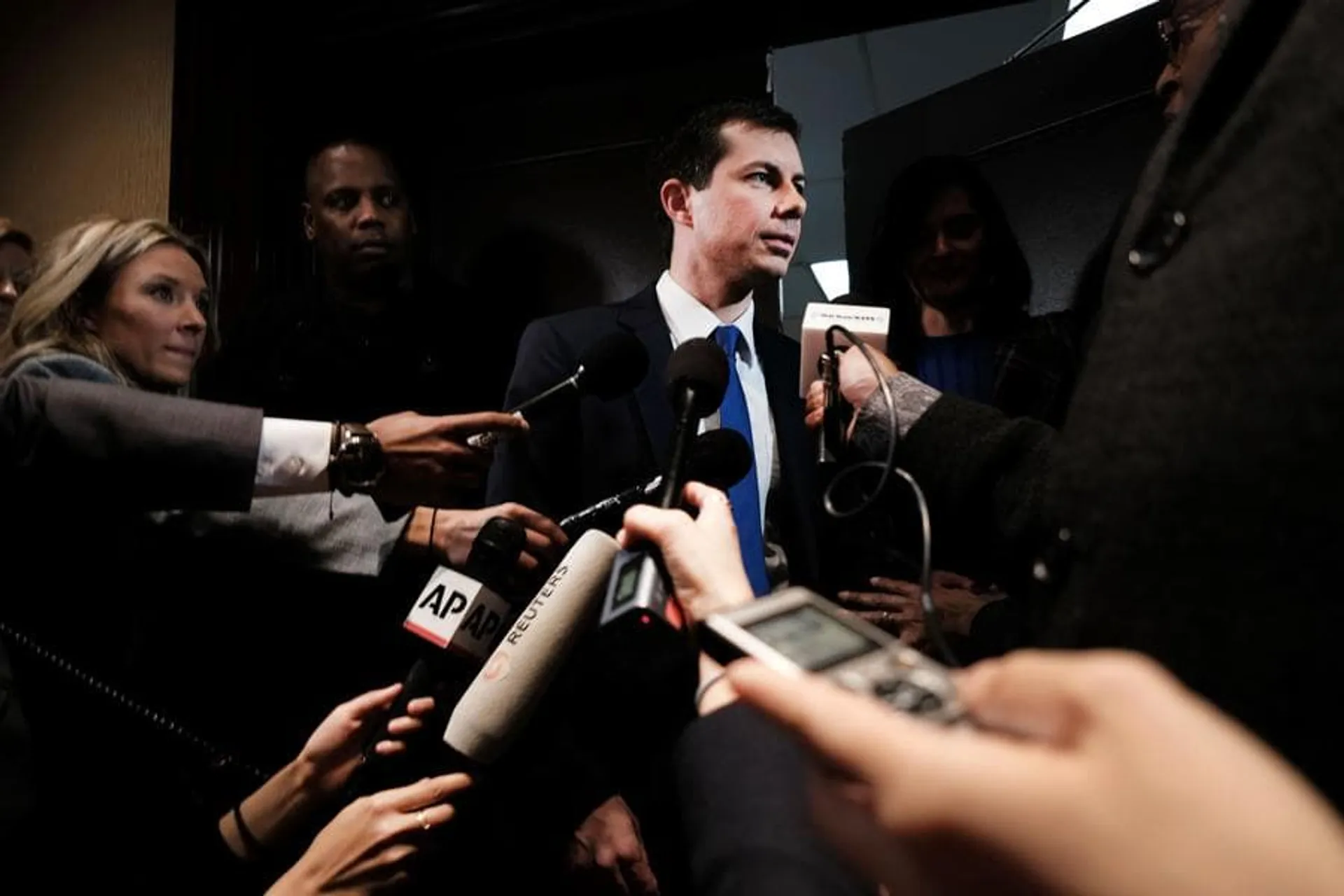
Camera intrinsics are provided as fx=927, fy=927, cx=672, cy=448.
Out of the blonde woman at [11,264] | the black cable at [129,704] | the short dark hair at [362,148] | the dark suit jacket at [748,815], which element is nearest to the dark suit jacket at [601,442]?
the black cable at [129,704]

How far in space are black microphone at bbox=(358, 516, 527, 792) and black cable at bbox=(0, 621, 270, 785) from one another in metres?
0.29

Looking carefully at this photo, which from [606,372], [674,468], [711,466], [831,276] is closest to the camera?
[674,468]

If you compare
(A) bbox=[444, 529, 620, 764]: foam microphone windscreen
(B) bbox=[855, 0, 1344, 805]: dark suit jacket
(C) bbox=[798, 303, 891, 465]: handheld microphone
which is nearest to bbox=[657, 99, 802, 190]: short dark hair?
(C) bbox=[798, 303, 891, 465]: handheld microphone

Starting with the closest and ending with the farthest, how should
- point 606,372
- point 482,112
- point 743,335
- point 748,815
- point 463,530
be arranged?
point 748,815, point 606,372, point 463,530, point 743,335, point 482,112

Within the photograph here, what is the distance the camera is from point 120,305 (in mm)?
1874

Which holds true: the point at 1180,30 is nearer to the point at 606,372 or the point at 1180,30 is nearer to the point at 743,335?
the point at 743,335

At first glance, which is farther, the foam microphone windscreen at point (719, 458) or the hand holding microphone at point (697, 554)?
the foam microphone windscreen at point (719, 458)

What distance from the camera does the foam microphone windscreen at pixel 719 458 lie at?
116cm

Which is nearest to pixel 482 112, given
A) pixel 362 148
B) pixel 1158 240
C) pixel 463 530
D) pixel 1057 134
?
pixel 362 148

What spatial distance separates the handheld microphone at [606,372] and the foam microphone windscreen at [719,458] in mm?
164

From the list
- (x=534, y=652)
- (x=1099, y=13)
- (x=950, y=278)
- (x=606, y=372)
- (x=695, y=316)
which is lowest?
(x=534, y=652)

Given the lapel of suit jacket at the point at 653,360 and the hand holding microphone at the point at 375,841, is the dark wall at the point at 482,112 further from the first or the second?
the hand holding microphone at the point at 375,841

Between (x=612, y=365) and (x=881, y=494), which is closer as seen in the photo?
(x=881, y=494)

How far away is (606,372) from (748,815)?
2.61 ft
